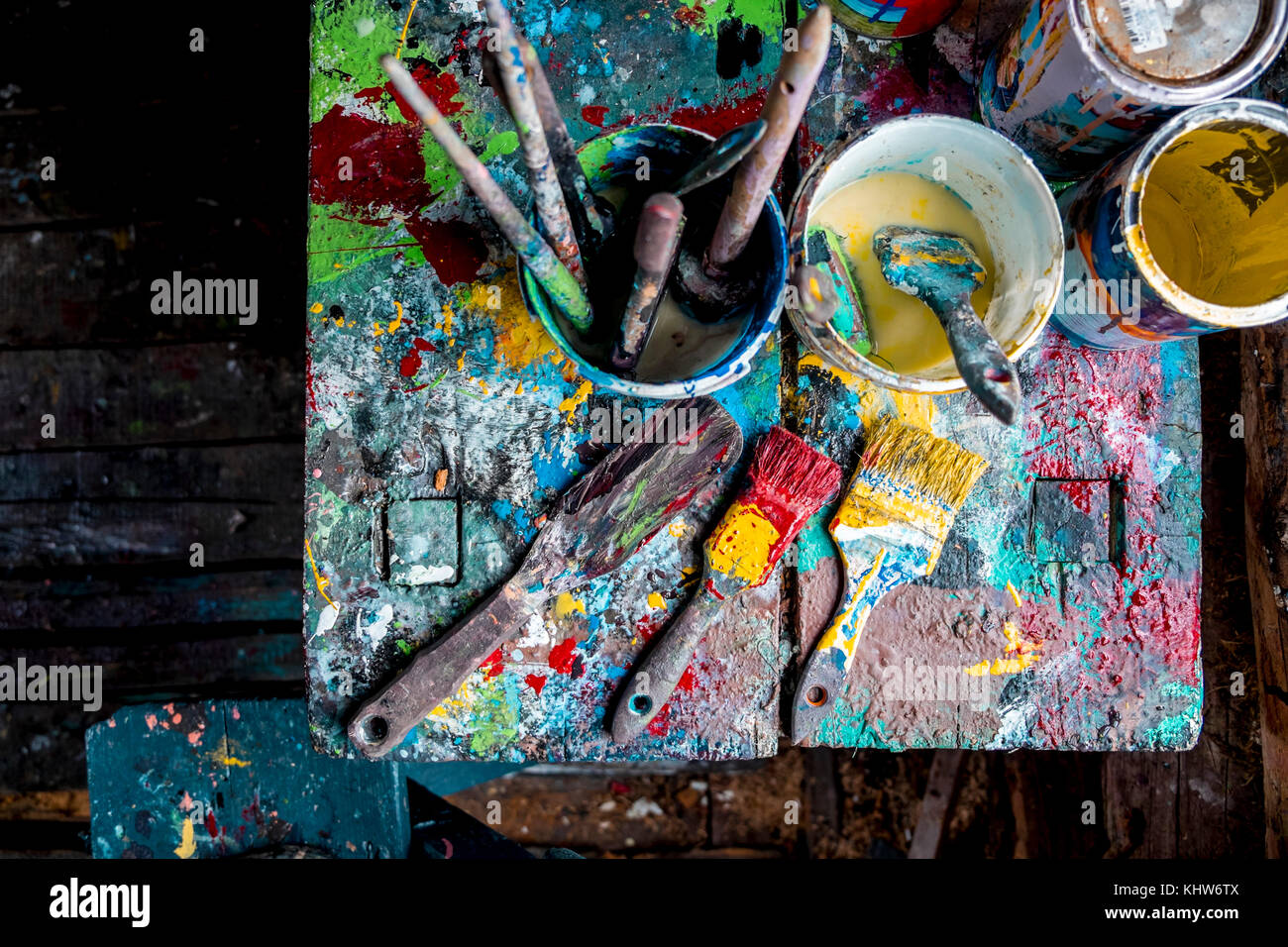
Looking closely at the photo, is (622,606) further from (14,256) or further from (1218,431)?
(14,256)

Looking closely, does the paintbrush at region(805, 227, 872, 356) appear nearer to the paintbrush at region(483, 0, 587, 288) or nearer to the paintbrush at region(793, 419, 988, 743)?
the paintbrush at region(793, 419, 988, 743)

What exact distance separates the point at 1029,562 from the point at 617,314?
789 mm

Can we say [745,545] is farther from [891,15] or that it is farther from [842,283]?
[891,15]

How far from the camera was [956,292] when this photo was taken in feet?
3.66

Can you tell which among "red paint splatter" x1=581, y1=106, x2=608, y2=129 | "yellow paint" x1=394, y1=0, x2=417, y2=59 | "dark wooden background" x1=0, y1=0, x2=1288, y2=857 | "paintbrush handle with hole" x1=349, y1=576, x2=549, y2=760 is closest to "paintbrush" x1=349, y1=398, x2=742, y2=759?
→ "paintbrush handle with hole" x1=349, y1=576, x2=549, y2=760

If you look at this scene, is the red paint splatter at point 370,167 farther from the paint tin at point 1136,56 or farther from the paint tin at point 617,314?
the paint tin at point 1136,56

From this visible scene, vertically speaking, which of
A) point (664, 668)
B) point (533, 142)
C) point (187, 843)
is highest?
point (533, 142)

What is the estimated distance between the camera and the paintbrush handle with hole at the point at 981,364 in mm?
952

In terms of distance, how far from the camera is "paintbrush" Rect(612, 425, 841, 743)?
4.17 feet

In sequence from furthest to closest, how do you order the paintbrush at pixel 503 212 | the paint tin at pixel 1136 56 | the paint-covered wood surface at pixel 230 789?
the paint-covered wood surface at pixel 230 789
the paint tin at pixel 1136 56
the paintbrush at pixel 503 212

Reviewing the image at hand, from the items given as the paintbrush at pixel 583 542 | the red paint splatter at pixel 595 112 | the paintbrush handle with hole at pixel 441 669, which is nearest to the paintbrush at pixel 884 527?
the paintbrush at pixel 583 542

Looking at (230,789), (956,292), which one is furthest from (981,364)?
(230,789)

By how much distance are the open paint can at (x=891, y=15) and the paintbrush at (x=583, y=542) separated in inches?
25.3
